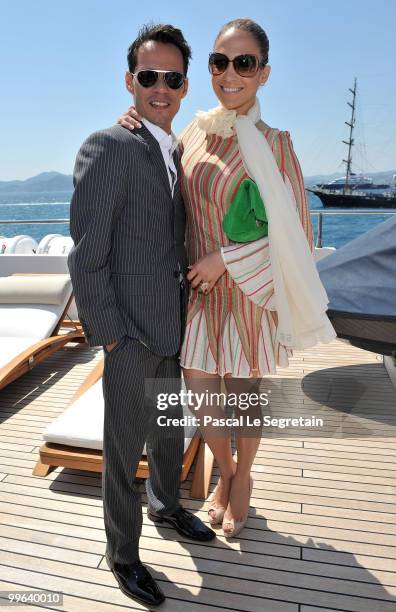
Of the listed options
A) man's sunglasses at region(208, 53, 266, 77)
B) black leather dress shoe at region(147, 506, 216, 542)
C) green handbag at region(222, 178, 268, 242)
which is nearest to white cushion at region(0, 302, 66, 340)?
black leather dress shoe at region(147, 506, 216, 542)

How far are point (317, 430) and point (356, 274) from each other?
118 cm

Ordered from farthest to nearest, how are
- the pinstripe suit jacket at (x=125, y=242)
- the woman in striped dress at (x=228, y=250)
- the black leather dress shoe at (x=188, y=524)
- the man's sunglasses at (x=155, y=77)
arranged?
1. the black leather dress shoe at (x=188, y=524)
2. the woman in striped dress at (x=228, y=250)
3. the man's sunglasses at (x=155, y=77)
4. the pinstripe suit jacket at (x=125, y=242)

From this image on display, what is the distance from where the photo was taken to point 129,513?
1.62 metres

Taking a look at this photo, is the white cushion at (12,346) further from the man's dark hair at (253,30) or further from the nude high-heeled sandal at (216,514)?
the man's dark hair at (253,30)

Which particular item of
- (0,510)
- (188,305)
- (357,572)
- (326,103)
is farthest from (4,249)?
(326,103)

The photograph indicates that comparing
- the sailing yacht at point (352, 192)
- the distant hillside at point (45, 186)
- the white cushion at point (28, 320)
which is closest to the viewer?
the white cushion at point (28, 320)

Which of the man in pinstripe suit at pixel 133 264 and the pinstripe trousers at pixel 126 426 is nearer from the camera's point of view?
the man in pinstripe suit at pixel 133 264

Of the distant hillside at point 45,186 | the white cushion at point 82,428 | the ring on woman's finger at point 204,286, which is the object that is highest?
the ring on woman's finger at point 204,286

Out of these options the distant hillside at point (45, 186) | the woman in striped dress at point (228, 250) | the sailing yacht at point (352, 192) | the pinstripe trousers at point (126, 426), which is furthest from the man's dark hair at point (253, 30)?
the distant hillside at point (45, 186)

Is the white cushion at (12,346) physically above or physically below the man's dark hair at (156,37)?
below

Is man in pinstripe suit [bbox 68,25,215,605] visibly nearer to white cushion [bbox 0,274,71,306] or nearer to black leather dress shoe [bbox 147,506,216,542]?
black leather dress shoe [bbox 147,506,216,542]

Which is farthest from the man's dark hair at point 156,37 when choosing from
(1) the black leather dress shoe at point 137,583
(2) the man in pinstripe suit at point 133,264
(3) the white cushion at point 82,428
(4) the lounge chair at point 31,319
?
(4) the lounge chair at point 31,319

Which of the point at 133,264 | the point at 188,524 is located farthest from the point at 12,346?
the point at 133,264

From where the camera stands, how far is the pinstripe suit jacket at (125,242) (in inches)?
54.2
